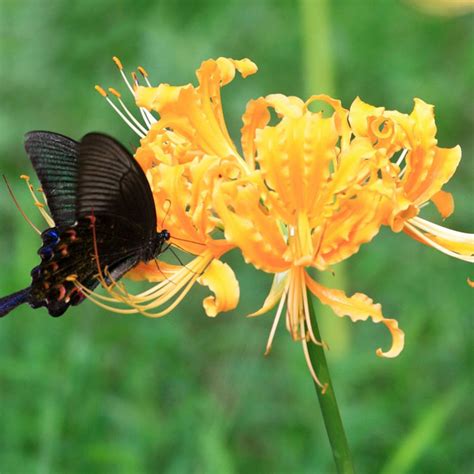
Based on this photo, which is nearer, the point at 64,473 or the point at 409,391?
the point at 64,473

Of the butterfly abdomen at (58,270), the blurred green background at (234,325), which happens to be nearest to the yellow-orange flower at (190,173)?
the butterfly abdomen at (58,270)

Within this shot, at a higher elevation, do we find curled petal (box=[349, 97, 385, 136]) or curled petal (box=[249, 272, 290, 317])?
curled petal (box=[349, 97, 385, 136])

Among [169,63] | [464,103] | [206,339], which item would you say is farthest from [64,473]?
[464,103]

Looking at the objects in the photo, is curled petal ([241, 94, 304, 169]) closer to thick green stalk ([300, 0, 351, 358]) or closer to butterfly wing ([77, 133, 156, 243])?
butterfly wing ([77, 133, 156, 243])

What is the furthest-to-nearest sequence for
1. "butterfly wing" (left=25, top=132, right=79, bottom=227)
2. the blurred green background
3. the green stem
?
the blurred green background
"butterfly wing" (left=25, top=132, right=79, bottom=227)
the green stem

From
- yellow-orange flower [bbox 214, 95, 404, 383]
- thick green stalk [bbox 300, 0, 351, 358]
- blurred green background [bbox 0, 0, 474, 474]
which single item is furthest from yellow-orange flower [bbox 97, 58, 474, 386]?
thick green stalk [bbox 300, 0, 351, 358]

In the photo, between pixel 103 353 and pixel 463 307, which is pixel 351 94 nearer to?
pixel 463 307

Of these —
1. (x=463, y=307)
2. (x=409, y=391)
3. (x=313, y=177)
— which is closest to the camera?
(x=313, y=177)

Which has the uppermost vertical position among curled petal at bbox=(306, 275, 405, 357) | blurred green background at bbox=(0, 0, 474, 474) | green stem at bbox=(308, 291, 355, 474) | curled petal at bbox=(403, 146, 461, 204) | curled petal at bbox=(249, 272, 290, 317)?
curled petal at bbox=(403, 146, 461, 204)
